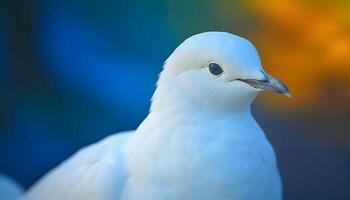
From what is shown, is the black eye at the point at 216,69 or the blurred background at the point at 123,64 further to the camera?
the blurred background at the point at 123,64

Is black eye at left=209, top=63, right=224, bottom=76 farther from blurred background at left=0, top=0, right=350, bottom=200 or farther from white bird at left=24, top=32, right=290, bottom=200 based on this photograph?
blurred background at left=0, top=0, right=350, bottom=200

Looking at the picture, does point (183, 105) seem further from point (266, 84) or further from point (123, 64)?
point (123, 64)

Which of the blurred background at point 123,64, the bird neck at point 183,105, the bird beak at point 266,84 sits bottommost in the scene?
the bird beak at point 266,84

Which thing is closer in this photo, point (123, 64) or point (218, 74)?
point (218, 74)

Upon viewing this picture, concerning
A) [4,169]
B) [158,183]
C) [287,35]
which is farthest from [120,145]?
[287,35]

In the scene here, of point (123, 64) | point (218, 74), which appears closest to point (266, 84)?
point (218, 74)

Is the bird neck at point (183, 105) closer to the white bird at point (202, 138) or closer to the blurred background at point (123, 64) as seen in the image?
the white bird at point (202, 138)

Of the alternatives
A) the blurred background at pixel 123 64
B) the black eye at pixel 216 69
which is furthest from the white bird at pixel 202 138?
the blurred background at pixel 123 64
